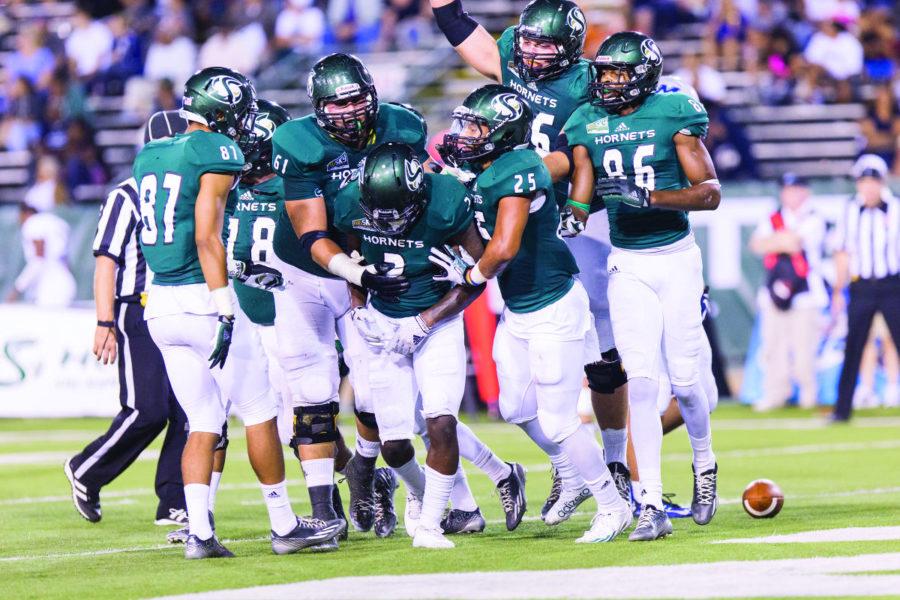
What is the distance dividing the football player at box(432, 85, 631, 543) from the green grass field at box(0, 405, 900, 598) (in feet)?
1.41

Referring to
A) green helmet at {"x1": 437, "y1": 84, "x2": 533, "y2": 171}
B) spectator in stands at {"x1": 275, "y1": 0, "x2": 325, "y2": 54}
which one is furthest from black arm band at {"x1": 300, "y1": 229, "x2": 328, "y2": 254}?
spectator in stands at {"x1": 275, "y1": 0, "x2": 325, "y2": 54}

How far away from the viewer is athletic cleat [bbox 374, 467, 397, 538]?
739cm

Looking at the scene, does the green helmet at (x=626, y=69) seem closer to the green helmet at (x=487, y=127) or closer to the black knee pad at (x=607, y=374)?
the green helmet at (x=487, y=127)

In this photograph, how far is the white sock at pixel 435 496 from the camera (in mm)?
6664

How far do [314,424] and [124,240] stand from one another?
1.59 metres

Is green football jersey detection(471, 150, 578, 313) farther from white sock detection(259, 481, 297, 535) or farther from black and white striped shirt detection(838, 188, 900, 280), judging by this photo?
black and white striped shirt detection(838, 188, 900, 280)

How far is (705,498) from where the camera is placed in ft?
24.1

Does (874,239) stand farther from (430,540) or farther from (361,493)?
(430,540)

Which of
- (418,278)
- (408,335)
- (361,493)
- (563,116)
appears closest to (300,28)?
(563,116)

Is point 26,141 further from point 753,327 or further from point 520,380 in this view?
point 520,380

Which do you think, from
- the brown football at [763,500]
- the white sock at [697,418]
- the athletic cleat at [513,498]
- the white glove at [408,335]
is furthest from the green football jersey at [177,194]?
the brown football at [763,500]

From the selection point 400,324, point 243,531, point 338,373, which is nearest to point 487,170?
point 400,324

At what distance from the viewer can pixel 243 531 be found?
763 centimetres

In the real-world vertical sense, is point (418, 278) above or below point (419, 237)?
below
